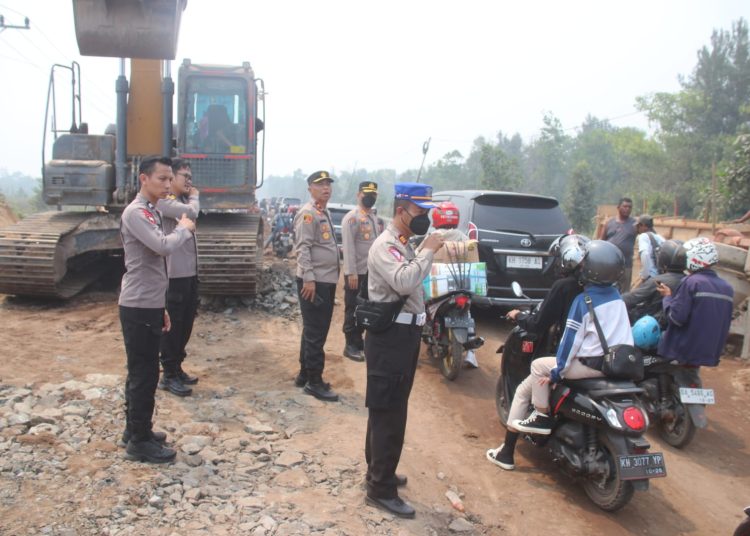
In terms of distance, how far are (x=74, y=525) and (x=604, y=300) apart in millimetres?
3181

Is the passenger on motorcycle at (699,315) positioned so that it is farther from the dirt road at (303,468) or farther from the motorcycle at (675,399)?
the dirt road at (303,468)

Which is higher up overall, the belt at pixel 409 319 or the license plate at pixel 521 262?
the belt at pixel 409 319

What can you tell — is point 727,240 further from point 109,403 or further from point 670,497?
point 109,403

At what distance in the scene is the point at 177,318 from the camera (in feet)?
16.9

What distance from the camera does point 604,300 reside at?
379 cm

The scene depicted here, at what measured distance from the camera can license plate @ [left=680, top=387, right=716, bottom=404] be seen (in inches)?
185

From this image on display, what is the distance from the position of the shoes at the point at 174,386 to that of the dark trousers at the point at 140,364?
123cm

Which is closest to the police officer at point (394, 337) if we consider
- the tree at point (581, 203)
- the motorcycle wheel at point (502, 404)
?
the motorcycle wheel at point (502, 404)

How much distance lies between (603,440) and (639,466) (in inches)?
10.5

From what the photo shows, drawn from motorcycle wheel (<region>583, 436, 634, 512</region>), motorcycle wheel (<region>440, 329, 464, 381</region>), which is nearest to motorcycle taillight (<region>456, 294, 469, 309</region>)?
motorcycle wheel (<region>440, 329, 464, 381</region>)

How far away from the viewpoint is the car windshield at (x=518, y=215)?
24.7 feet

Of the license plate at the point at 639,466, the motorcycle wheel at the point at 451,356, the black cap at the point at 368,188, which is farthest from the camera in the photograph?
the black cap at the point at 368,188

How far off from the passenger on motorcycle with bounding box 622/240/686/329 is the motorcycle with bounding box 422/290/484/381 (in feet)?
4.59

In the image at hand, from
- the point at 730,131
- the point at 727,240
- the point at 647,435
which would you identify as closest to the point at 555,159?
the point at 730,131
